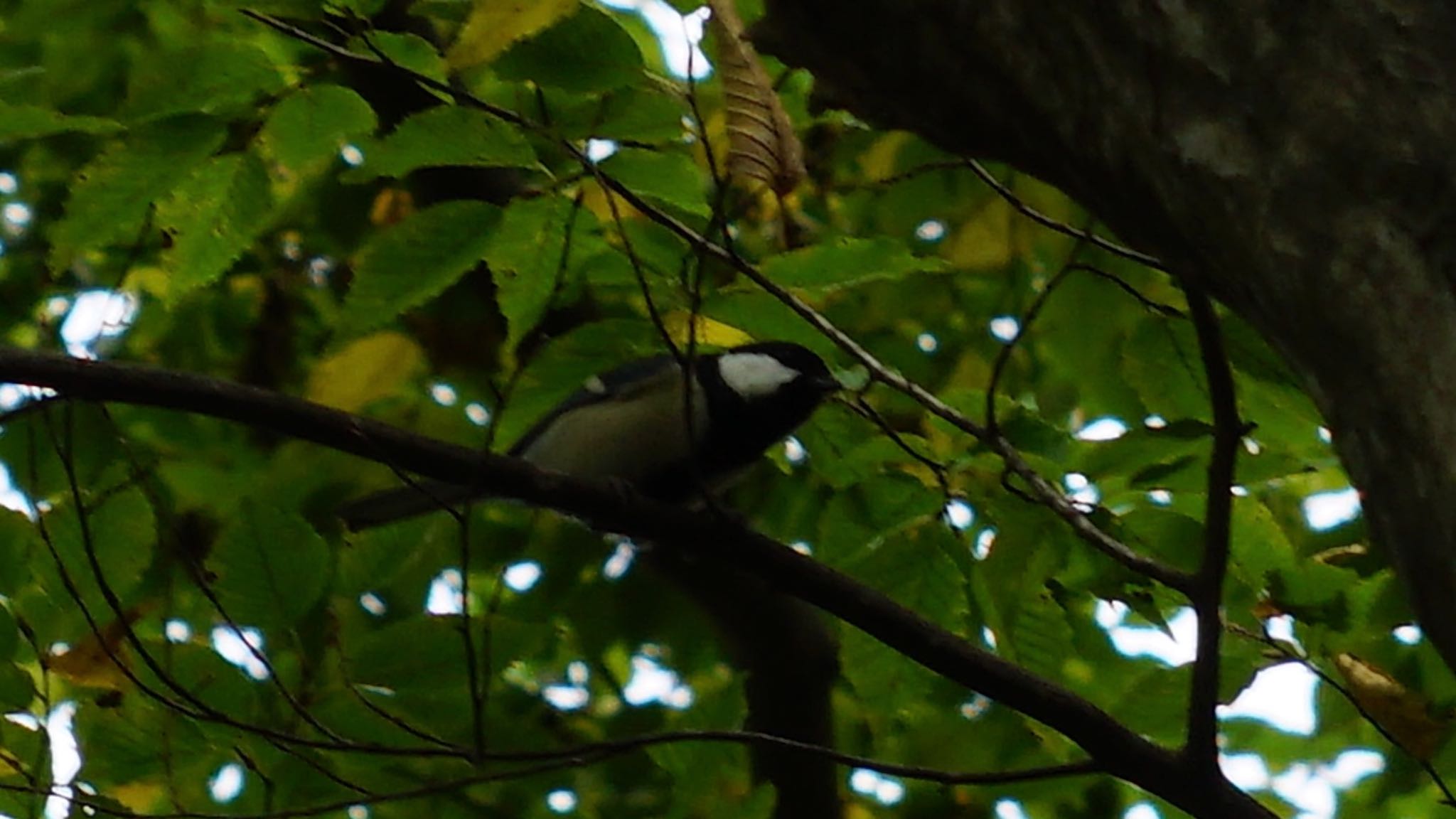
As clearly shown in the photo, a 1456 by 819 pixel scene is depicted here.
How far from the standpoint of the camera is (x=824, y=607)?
1.93m

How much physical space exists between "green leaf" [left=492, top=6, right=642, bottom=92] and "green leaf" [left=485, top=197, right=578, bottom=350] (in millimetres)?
219

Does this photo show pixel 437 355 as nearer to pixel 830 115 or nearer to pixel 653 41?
pixel 653 41

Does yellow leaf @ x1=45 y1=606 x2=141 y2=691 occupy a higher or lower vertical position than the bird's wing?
lower

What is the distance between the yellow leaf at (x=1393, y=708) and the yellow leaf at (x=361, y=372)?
151 centimetres

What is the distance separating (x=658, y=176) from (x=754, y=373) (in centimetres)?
105

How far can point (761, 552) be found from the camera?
196 centimetres

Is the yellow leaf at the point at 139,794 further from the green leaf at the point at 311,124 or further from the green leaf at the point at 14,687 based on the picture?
the green leaf at the point at 311,124

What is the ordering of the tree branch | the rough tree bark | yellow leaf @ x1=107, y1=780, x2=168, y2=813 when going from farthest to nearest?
yellow leaf @ x1=107, y1=780, x2=168, y2=813, the tree branch, the rough tree bark

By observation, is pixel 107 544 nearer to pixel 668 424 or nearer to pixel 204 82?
pixel 204 82

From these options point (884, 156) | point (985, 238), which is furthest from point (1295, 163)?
point (884, 156)

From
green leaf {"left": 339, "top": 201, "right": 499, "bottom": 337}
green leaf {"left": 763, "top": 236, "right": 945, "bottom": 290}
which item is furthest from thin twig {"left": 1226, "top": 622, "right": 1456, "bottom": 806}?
green leaf {"left": 339, "top": 201, "right": 499, "bottom": 337}

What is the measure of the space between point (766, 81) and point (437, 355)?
192cm

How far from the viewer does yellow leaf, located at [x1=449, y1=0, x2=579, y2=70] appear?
5.51 feet

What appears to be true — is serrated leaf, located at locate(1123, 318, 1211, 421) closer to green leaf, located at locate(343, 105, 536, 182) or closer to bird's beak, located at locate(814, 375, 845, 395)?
bird's beak, located at locate(814, 375, 845, 395)
